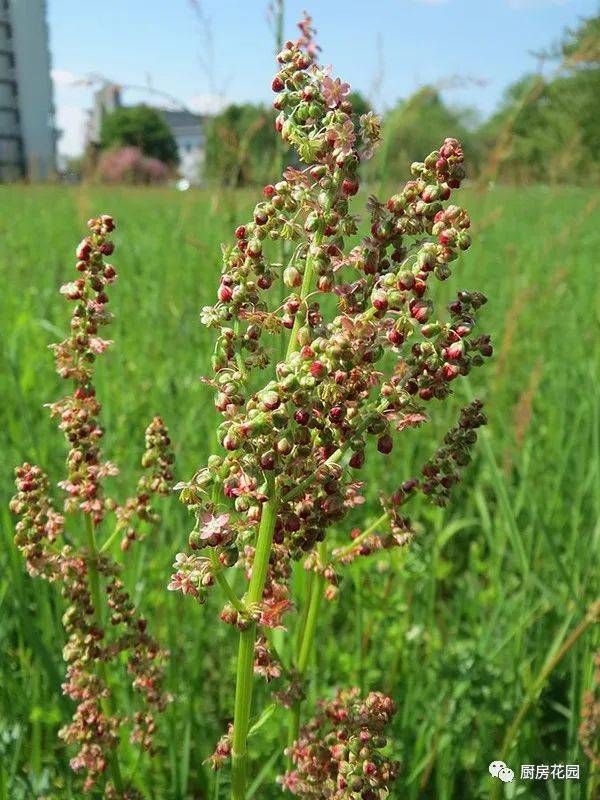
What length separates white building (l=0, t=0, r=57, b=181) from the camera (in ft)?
201

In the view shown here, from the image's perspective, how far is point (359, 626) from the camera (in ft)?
6.19

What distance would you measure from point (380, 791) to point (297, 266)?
2.60 feet

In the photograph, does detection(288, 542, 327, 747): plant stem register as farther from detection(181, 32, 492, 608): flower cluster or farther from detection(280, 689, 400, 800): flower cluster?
detection(181, 32, 492, 608): flower cluster

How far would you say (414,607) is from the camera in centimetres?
239

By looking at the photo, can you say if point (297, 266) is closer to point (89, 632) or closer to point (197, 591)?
point (197, 591)

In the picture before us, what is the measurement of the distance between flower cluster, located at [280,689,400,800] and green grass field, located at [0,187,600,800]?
0.41 metres

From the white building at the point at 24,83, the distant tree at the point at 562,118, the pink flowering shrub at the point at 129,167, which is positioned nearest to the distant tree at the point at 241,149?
the distant tree at the point at 562,118

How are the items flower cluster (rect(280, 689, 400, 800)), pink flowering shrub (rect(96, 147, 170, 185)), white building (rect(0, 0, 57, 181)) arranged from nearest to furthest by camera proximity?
flower cluster (rect(280, 689, 400, 800)) < pink flowering shrub (rect(96, 147, 170, 185)) < white building (rect(0, 0, 57, 181))

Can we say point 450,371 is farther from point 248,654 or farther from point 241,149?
point 241,149

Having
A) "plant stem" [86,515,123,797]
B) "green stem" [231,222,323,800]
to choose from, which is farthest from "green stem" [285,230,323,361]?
"plant stem" [86,515,123,797]

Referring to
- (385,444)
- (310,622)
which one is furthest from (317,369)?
(310,622)

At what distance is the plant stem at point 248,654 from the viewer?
973 mm

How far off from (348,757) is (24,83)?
75122mm

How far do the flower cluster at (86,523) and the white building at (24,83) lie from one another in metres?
65.8
